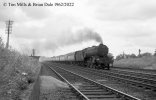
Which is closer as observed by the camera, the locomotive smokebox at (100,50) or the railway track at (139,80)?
the railway track at (139,80)

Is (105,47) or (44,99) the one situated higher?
(105,47)

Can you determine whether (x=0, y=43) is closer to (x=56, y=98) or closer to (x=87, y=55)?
(x=56, y=98)

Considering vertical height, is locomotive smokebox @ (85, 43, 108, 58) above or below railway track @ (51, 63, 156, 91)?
above

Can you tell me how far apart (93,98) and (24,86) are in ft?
Answer: 14.5

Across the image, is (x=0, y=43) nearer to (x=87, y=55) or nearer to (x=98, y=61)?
(x=98, y=61)

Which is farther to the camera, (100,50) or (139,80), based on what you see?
(100,50)

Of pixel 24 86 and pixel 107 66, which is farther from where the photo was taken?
pixel 107 66

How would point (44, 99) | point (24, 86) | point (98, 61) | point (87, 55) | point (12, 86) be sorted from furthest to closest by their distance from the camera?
point (87, 55) < point (98, 61) < point (24, 86) < point (12, 86) < point (44, 99)

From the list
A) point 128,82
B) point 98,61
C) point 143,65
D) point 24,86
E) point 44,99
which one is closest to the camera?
point 44,99

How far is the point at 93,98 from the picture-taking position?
962 centimetres

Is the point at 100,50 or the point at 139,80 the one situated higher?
the point at 100,50

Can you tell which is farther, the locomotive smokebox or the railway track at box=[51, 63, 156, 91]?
the locomotive smokebox

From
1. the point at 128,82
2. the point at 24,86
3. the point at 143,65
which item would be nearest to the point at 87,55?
the point at 143,65

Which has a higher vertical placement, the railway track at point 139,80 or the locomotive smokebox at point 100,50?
the locomotive smokebox at point 100,50
